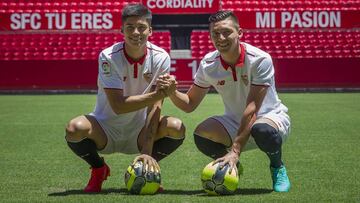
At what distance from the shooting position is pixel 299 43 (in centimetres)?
2808

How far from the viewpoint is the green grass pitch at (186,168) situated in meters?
5.40

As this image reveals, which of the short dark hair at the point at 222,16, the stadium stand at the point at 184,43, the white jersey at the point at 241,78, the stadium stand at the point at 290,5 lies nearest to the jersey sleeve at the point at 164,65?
the white jersey at the point at 241,78

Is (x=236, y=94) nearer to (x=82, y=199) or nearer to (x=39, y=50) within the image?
(x=82, y=199)

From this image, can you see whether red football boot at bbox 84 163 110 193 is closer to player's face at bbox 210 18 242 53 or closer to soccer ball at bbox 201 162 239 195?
soccer ball at bbox 201 162 239 195

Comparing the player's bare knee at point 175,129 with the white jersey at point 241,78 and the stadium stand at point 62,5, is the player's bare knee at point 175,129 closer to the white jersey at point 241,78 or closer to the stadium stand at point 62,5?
the white jersey at point 241,78

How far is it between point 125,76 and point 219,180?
116 cm

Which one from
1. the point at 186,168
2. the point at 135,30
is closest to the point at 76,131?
the point at 135,30

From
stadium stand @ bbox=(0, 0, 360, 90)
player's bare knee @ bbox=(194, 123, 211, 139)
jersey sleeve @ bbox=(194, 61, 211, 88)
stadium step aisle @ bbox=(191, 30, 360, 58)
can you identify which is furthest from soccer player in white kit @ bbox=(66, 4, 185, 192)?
stadium step aisle @ bbox=(191, 30, 360, 58)

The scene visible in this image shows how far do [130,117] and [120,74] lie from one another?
0.43 meters

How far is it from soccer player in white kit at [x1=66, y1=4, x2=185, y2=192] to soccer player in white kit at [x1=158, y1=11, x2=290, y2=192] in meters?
0.23

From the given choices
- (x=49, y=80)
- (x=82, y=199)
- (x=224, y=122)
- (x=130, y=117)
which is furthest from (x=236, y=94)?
(x=49, y=80)

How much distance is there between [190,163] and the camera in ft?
25.2

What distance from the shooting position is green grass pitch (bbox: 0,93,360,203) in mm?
5398

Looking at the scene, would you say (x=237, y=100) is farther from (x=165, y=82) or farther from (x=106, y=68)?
(x=106, y=68)
